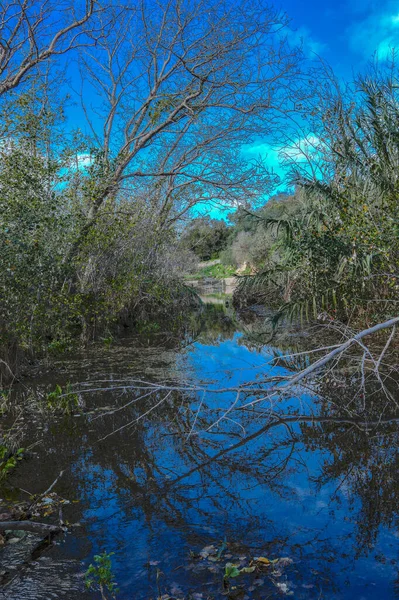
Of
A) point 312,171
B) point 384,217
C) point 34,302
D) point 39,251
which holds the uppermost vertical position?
point 312,171

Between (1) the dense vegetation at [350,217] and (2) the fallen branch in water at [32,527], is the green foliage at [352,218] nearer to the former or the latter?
(1) the dense vegetation at [350,217]

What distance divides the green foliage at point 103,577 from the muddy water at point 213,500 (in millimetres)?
53

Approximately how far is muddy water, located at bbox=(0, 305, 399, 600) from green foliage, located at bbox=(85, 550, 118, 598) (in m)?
0.05

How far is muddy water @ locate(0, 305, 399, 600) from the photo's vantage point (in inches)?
106

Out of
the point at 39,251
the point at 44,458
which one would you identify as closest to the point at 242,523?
the point at 44,458

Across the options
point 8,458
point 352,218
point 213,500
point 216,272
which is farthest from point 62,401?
point 216,272

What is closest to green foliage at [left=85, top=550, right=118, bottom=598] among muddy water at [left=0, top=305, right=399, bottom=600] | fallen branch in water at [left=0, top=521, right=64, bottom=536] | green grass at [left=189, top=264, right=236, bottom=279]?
muddy water at [left=0, top=305, right=399, bottom=600]

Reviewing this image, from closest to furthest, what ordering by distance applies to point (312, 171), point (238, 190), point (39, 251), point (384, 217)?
1. point (39, 251)
2. point (384, 217)
3. point (312, 171)
4. point (238, 190)

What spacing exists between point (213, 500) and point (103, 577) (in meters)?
1.35

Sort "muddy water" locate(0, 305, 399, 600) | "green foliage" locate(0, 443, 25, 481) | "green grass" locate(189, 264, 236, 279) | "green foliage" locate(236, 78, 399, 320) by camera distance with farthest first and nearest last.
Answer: "green grass" locate(189, 264, 236, 279) < "green foliage" locate(236, 78, 399, 320) < "green foliage" locate(0, 443, 25, 481) < "muddy water" locate(0, 305, 399, 600)

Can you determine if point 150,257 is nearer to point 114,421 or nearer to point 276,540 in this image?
point 114,421

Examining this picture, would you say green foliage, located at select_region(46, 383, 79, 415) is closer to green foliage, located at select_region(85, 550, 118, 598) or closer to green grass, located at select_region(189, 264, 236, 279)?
green foliage, located at select_region(85, 550, 118, 598)

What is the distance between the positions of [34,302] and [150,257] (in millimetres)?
6323

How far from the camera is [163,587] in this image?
2600 millimetres
